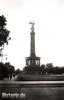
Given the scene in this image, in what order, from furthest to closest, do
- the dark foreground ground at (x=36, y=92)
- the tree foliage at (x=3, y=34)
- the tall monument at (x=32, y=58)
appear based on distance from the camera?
the tall monument at (x=32, y=58), the tree foliage at (x=3, y=34), the dark foreground ground at (x=36, y=92)

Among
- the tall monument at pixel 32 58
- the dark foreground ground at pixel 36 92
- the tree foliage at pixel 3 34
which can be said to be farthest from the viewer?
the tall monument at pixel 32 58

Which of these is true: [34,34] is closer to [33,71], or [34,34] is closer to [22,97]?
[33,71]

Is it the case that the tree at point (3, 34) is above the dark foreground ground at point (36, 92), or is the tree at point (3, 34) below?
above

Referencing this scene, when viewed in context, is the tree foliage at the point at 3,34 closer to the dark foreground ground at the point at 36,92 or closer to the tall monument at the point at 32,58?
the dark foreground ground at the point at 36,92

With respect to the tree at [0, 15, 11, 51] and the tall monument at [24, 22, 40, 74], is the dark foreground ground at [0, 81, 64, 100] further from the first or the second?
the tall monument at [24, 22, 40, 74]

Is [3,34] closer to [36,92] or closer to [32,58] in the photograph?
[36,92]

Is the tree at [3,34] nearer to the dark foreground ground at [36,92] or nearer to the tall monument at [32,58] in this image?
the dark foreground ground at [36,92]

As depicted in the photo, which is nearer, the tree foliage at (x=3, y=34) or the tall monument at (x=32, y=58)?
the tree foliage at (x=3, y=34)

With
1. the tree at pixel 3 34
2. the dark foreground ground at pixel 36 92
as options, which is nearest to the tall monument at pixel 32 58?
the tree at pixel 3 34

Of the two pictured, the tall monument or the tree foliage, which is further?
the tall monument

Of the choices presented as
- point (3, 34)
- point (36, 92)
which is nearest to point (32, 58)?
point (3, 34)

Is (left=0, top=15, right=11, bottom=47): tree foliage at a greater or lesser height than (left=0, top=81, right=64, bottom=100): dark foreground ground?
greater

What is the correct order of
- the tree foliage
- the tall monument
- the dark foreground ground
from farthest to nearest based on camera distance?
1. the tall monument
2. the tree foliage
3. the dark foreground ground

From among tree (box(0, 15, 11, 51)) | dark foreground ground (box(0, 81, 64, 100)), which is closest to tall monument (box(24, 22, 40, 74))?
tree (box(0, 15, 11, 51))
